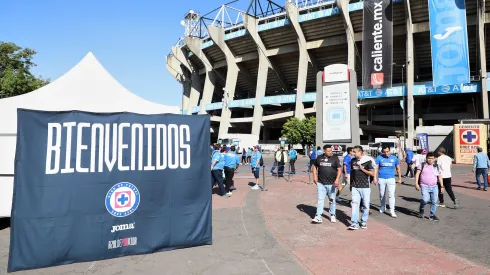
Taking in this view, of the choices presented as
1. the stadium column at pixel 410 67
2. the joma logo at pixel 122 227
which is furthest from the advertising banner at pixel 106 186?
the stadium column at pixel 410 67

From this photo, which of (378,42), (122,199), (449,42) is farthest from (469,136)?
(122,199)

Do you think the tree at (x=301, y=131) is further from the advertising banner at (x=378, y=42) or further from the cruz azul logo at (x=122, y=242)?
the cruz azul logo at (x=122, y=242)

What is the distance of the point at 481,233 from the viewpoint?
577 centimetres

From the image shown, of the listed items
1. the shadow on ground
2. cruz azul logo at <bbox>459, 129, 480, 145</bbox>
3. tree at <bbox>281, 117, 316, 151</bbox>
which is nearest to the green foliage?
tree at <bbox>281, 117, 316, 151</bbox>

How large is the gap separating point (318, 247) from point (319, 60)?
45.0 meters

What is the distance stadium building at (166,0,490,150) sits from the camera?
116 ft

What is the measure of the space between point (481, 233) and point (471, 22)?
38.6m

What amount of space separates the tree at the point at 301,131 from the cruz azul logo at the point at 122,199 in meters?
37.2

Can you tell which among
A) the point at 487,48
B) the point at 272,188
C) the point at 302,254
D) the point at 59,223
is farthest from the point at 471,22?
the point at 59,223

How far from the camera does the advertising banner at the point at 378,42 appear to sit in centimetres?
3294

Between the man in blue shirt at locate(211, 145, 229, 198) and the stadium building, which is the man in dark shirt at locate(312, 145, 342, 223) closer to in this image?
the man in blue shirt at locate(211, 145, 229, 198)

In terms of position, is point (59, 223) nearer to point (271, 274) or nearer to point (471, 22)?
point (271, 274)

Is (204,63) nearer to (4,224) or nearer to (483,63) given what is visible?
(483,63)

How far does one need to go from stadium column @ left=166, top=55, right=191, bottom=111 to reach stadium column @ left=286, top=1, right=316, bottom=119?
28433 millimetres
